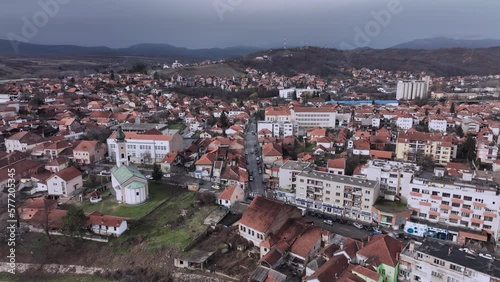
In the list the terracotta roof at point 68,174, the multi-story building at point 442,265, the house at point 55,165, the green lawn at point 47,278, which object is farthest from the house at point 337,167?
the house at point 55,165

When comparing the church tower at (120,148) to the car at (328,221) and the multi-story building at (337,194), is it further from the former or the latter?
the car at (328,221)

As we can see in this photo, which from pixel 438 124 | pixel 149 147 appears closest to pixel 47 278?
pixel 149 147

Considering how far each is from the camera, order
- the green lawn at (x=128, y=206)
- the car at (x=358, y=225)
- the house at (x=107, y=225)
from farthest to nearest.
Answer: the green lawn at (x=128, y=206)
the car at (x=358, y=225)
the house at (x=107, y=225)

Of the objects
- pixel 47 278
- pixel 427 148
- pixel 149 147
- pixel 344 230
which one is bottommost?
pixel 47 278

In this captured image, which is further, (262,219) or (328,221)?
(328,221)

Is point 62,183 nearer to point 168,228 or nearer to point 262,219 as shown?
point 168,228
